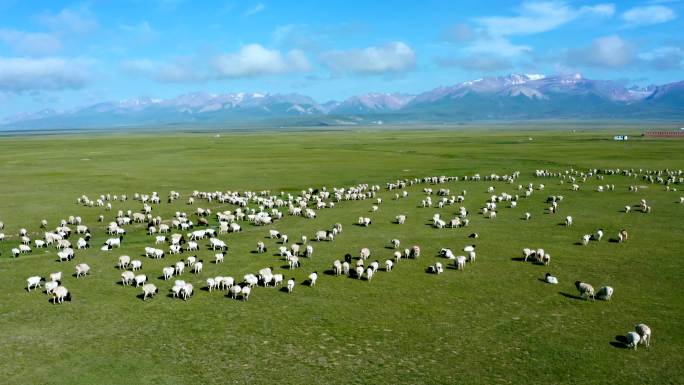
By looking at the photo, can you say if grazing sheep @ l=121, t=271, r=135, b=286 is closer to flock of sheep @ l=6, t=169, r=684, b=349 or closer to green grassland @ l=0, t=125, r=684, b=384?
flock of sheep @ l=6, t=169, r=684, b=349

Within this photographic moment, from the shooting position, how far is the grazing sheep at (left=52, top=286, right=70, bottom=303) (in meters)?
24.8

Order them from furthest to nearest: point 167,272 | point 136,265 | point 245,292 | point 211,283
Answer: point 136,265
point 167,272
point 211,283
point 245,292

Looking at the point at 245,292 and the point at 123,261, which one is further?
the point at 123,261

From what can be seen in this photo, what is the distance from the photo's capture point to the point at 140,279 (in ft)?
89.1

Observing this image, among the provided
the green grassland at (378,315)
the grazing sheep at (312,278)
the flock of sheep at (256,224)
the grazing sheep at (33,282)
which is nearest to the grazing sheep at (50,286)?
the flock of sheep at (256,224)

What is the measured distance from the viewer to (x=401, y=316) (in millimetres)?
23250

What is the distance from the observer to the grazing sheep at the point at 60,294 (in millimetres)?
24812

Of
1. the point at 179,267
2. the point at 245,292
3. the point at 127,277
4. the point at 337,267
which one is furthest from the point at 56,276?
the point at 337,267

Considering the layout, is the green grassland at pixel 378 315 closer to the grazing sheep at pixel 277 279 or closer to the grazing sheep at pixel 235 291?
the grazing sheep at pixel 235 291

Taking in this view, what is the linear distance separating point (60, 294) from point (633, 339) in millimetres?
24461

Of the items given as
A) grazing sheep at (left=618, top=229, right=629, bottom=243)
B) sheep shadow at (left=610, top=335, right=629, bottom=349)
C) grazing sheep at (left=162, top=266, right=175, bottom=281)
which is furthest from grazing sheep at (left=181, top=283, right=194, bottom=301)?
grazing sheep at (left=618, top=229, right=629, bottom=243)

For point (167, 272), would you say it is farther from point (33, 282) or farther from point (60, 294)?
point (33, 282)

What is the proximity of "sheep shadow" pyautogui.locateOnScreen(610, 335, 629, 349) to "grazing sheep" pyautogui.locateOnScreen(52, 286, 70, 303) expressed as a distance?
78.1ft

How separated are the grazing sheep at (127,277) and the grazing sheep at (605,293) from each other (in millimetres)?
23109
